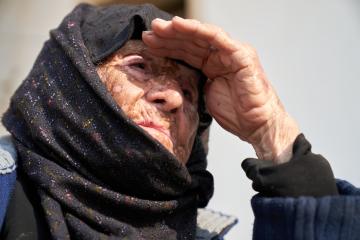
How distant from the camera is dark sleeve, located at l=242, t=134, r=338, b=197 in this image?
93cm

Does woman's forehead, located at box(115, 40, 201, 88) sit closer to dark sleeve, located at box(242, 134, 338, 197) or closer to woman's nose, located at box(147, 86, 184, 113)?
woman's nose, located at box(147, 86, 184, 113)

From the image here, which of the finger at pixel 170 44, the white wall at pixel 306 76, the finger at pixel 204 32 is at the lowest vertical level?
the white wall at pixel 306 76

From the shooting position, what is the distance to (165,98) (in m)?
1.00

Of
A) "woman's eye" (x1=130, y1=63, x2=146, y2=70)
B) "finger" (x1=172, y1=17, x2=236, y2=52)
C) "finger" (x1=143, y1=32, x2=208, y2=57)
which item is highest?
"finger" (x1=172, y1=17, x2=236, y2=52)

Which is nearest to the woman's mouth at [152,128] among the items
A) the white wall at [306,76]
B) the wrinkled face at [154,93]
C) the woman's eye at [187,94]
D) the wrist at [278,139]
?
the wrinkled face at [154,93]

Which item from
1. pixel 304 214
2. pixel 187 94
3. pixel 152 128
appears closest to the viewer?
pixel 304 214

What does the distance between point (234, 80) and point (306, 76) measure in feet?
3.29

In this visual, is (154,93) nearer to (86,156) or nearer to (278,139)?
(86,156)

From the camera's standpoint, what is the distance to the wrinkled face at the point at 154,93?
98cm

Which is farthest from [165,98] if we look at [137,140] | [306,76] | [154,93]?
[306,76]

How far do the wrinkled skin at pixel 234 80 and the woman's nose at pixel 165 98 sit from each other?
9 centimetres

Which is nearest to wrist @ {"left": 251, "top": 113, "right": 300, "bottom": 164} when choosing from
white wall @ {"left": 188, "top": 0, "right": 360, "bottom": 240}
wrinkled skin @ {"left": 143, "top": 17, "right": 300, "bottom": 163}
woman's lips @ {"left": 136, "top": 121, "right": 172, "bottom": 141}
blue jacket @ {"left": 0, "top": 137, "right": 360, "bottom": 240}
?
wrinkled skin @ {"left": 143, "top": 17, "right": 300, "bottom": 163}

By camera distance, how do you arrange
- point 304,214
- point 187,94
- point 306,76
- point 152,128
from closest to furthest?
point 304,214 < point 152,128 < point 187,94 < point 306,76

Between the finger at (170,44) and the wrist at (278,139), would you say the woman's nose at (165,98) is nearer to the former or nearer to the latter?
the finger at (170,44)
